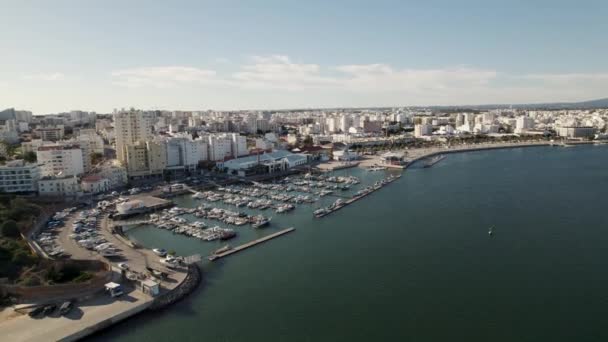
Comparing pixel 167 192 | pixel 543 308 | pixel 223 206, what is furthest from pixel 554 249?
pixel 167 192

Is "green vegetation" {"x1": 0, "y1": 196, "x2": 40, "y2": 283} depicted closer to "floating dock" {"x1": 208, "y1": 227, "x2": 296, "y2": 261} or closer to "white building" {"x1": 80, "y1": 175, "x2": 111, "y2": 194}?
"white building" {"x1": 80, "y1": 175, "x2": 111, "y2": 194}

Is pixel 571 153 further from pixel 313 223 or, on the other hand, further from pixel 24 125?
pixel 24 125

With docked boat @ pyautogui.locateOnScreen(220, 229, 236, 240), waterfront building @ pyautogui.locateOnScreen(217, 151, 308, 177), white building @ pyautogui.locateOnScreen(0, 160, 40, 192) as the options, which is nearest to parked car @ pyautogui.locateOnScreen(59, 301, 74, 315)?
docked boat @ pyautogui.locateOnScreen(220, 229, 236, 240)

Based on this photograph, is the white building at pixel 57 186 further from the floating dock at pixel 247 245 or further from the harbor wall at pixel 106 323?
the harbor wall at pixel 106 323

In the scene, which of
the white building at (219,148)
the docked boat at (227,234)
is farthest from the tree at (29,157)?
the docked boat at (227,234)

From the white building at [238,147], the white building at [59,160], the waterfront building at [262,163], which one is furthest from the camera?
the white building at [238,147]

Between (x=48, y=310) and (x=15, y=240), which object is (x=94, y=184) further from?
(x=48, y=310)

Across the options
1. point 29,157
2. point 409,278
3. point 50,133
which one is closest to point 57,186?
point 29,157
